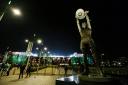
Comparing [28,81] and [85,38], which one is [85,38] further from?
[28,81]

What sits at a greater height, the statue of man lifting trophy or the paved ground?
the statue of man lifting trophy

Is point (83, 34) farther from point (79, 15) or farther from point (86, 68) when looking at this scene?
point (86, 68)

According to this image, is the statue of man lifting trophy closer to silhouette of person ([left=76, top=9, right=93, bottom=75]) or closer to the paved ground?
silhouette of person ([left=76, top=9, right=93, bottom=75])

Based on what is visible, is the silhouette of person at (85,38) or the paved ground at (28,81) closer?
the silhouette of person at (85,38)

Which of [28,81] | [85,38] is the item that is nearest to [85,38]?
[85,38]

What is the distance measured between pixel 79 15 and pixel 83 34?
4.41 feet

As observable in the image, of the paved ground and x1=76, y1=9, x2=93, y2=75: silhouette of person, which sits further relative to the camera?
the paved ground

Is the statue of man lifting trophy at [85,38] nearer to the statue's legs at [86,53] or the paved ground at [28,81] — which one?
the statue's legs at [86,53]

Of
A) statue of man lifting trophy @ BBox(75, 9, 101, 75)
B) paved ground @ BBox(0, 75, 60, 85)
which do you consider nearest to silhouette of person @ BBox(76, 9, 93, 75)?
statue of man lifting trophy @ BBox(75, 9, 101, 75)

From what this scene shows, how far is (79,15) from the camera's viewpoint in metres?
10.3

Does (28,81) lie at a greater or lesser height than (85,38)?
lesser

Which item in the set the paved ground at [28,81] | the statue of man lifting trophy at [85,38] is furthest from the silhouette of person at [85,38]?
the paved ground at [28,81]

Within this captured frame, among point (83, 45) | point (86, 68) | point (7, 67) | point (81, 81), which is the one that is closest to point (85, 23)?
point (83, 45)

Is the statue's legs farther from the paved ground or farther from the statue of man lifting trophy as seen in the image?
the paved ground
